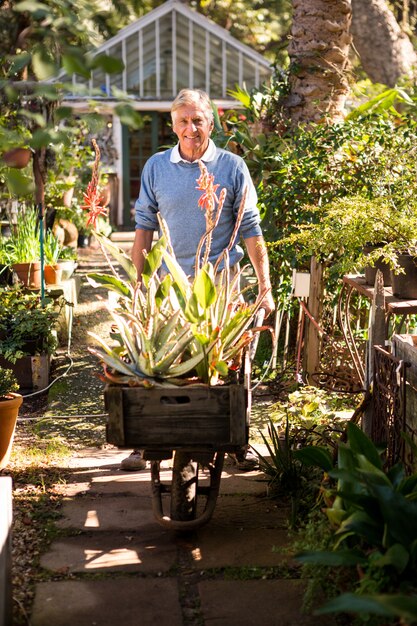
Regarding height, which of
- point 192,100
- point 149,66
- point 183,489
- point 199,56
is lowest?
point 183,489

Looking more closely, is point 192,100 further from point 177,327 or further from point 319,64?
point 319,64

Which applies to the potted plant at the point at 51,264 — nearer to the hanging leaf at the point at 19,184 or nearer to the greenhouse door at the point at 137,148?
the hanging leaf at the point at 19,184

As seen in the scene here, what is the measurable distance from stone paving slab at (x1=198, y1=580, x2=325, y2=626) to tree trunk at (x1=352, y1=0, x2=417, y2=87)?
9738 mm

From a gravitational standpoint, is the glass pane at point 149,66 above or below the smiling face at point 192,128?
above

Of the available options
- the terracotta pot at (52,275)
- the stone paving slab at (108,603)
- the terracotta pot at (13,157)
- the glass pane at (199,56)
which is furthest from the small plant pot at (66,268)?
the glass pane at (199,56)

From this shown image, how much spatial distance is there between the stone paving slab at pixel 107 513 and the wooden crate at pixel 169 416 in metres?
0.69

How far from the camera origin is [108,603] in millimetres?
3168

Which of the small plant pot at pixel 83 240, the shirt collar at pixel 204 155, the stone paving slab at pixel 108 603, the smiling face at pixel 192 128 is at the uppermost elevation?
the smiling face at pixel 192 128

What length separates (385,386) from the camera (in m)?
3.70

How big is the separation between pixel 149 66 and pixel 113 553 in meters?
14.8

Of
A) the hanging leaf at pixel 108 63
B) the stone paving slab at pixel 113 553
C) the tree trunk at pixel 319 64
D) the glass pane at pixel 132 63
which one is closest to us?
the hanging leaf at pixel 108 63

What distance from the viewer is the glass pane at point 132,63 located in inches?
663

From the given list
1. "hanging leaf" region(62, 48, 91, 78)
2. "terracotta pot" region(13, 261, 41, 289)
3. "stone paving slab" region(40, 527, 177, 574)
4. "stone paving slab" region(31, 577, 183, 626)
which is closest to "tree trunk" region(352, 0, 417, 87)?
"terracotta pot" region(13, 261, 41, 289)

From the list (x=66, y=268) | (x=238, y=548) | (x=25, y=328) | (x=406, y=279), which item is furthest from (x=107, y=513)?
(x=66, y=268)
